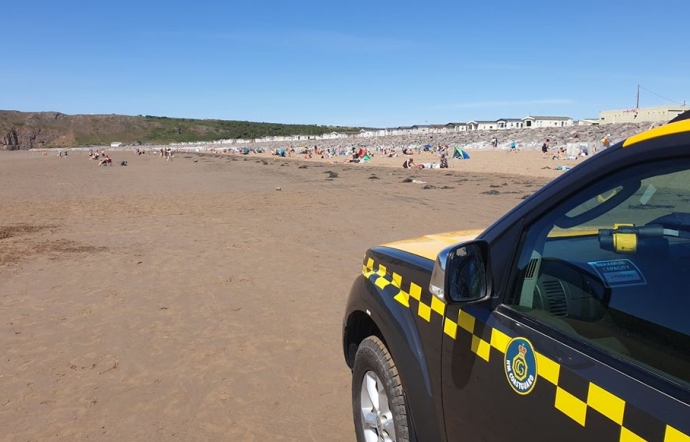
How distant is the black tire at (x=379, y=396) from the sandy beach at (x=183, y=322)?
20.9 inches

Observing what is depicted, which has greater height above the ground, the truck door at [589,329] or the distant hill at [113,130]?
the distant hill at [113,130]

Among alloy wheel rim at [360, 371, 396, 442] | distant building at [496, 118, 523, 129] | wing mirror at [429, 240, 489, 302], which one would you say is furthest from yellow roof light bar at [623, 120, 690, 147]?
distant building at [496, 118, 523, 129]

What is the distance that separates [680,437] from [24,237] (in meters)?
11.2

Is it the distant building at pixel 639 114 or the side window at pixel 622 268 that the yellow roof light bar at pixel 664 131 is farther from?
the distant building at pixel 639 114

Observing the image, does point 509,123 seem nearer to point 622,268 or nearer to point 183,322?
point 183,322

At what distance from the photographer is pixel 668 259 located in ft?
5.71

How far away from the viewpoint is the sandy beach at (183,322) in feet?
11.1

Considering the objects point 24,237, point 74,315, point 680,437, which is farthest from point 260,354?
point 24,237

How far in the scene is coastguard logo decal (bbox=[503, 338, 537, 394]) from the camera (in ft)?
4.88

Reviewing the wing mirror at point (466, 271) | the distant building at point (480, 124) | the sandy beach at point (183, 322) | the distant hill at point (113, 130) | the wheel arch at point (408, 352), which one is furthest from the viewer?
the distant hill at point (113, 130)

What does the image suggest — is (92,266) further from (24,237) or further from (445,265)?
(445,265)

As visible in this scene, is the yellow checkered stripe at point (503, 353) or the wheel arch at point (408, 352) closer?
the yellow checkered stripe at point (503, 353)

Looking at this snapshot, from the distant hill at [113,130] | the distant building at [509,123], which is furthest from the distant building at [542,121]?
the distant hill at [113,130]

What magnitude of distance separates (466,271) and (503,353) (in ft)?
0.99
